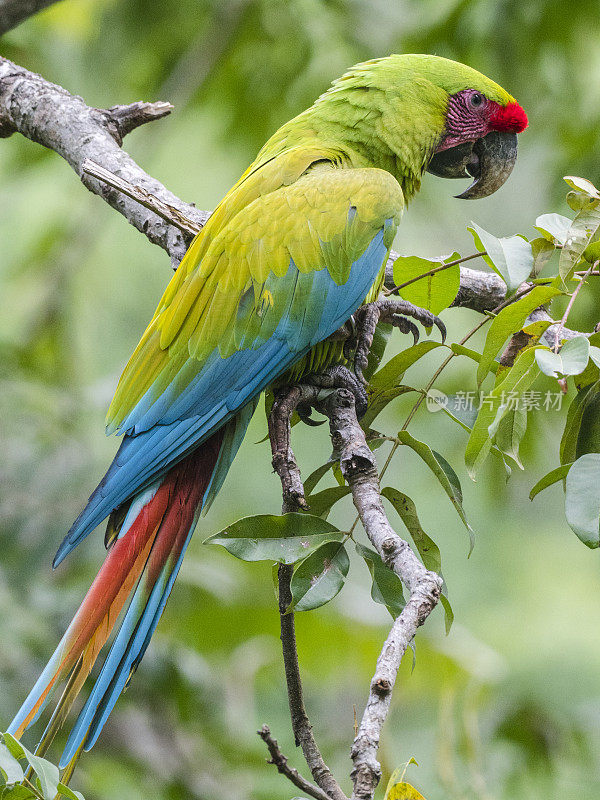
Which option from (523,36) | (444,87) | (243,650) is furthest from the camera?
(243,650)

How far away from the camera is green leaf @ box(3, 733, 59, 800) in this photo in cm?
72

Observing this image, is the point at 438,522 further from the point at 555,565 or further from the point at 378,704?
the point at 378,704

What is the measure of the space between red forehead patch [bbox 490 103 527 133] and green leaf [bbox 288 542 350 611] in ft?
3.27

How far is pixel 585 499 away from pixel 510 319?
0.76 feet

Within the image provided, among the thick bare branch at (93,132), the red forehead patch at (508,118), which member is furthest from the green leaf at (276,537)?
the red forehead patch at (508,118)

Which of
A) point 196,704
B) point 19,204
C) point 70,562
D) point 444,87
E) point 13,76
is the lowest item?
point 196,704

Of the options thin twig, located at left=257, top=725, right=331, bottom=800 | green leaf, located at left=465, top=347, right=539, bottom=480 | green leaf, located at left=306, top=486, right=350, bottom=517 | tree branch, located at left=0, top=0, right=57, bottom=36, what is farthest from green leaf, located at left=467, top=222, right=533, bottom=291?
tree branch, located at left=0, top=0, right=57, bottom=36

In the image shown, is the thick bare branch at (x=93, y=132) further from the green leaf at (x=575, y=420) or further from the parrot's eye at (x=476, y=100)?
the green leaf at (x=575, y=420)

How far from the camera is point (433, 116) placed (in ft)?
4.78

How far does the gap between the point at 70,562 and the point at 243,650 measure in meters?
0.71

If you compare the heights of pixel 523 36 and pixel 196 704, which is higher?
pixel 523 36

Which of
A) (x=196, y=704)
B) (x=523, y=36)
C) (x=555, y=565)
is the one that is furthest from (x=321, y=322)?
(x=555, y=565)

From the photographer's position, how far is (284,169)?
1266 millimetres

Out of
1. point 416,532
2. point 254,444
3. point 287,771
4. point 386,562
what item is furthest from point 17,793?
point 254,444
